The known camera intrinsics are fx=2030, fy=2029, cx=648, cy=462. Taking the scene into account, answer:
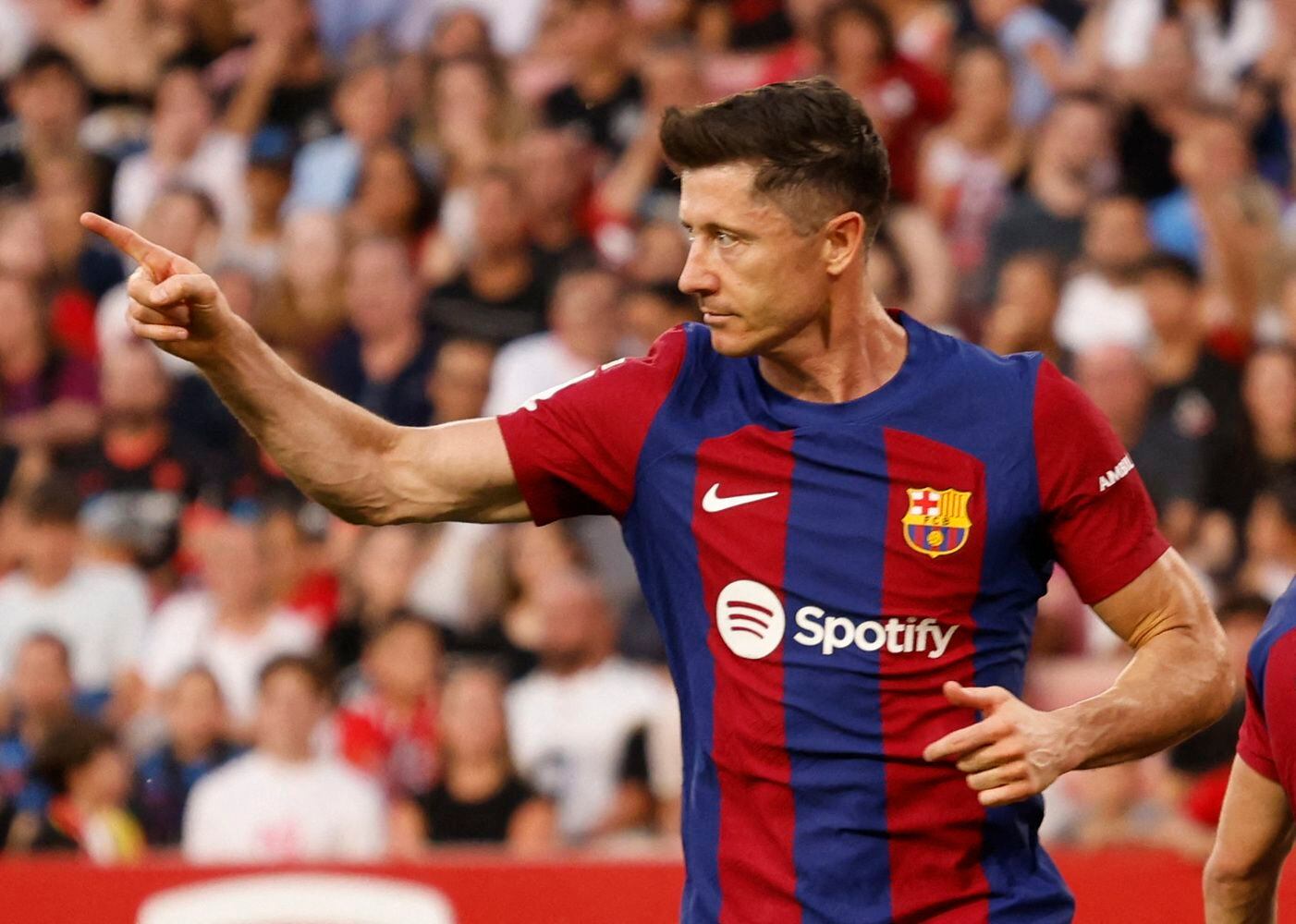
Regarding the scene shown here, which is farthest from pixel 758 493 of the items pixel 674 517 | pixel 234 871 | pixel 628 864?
pixel 234 871

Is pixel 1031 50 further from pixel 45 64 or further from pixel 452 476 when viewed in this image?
pixel 452 476

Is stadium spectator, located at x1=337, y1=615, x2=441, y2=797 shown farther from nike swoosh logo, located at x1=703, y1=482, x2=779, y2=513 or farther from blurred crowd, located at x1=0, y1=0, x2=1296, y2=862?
nike swoosh logo, located at x1=703, y1=482, x2=779, y2=513

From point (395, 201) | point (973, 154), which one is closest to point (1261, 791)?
point (973, 154)

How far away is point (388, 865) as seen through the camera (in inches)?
183

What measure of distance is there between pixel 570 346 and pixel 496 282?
530mm

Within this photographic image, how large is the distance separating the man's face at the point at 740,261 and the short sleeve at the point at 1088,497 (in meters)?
0.45

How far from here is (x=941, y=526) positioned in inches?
126

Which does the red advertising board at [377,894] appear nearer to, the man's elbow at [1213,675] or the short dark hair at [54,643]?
the man's elbow at [1213,675]

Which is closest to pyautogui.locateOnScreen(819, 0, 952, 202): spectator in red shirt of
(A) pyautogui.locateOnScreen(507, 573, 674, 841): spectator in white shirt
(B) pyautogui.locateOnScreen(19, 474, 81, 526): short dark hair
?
(A) pyautogui.locateOnScreen(507, 573, 674, 841): spectator in white shirt

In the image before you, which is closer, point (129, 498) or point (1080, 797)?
point (1080, 797)

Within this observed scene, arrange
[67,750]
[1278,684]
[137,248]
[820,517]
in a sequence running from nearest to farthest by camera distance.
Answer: [1278,684], [137,248], [820,517], [67,750]

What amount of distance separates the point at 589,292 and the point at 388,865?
333cm

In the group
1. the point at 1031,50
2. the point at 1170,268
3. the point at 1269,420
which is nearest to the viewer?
the point at 1269,420

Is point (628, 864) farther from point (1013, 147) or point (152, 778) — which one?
point (1013, 147)
